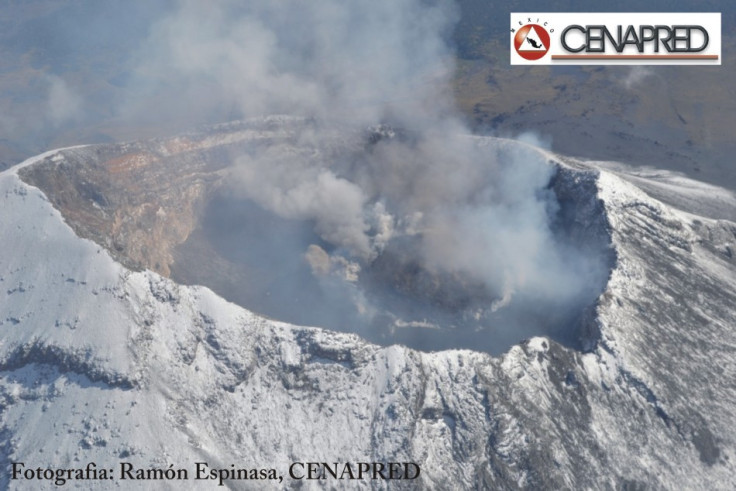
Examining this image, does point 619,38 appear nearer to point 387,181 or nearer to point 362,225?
point 387,181

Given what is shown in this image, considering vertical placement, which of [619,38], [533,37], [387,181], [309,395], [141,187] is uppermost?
[533,37]

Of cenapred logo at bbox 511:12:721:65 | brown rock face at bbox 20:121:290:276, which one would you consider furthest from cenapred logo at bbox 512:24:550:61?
brown rock face at bbox 20:121:290:276

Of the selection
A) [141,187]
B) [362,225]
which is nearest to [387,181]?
[362,225]

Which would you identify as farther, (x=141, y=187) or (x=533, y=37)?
(x=533, y=37)

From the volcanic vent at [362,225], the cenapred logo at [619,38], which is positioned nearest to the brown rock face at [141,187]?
the volcanic vent at [362,225]

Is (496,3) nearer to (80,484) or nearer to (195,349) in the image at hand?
(195,349)

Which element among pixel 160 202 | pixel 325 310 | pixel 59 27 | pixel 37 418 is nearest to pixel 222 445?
pixel 37 418

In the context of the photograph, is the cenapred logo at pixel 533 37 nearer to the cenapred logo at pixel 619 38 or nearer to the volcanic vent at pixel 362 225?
the cenapred logo at pixel 619 38

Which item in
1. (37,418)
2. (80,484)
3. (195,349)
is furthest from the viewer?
(195,349)
